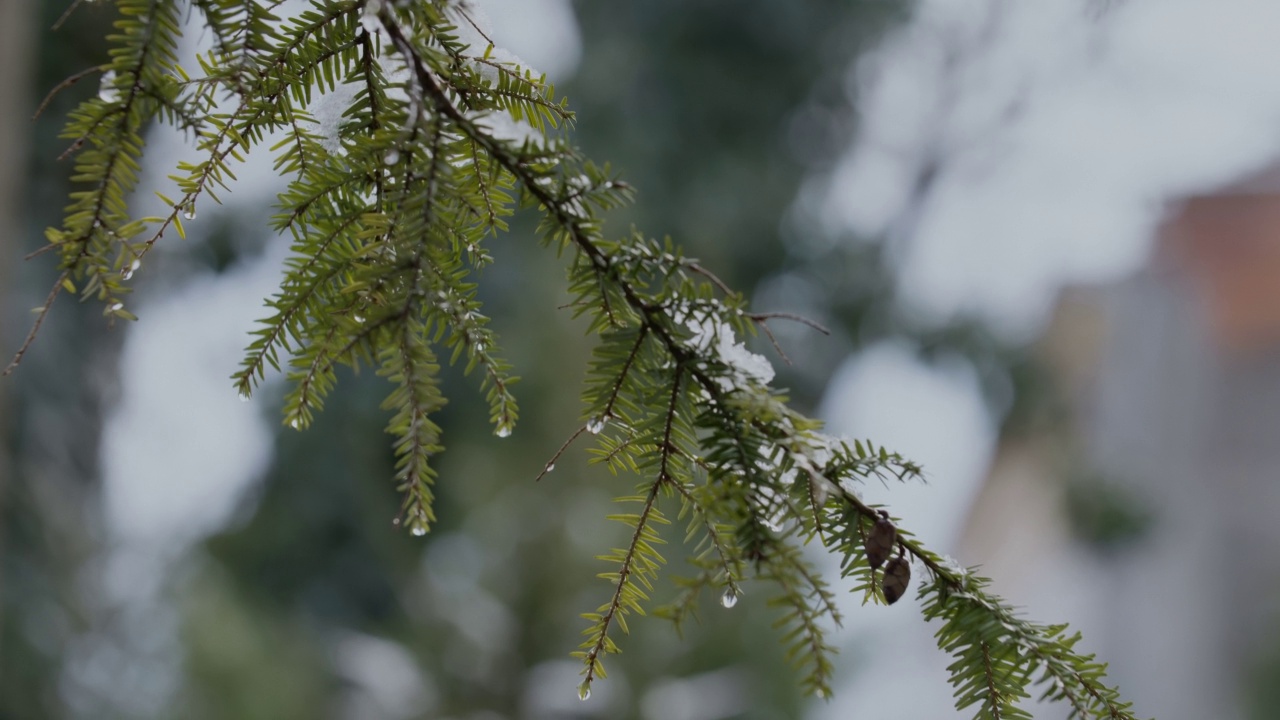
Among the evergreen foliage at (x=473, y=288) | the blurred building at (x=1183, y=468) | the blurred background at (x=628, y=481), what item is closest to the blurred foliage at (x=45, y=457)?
the blurred background at (x=628, y=481)

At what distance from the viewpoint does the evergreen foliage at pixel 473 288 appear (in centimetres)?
23

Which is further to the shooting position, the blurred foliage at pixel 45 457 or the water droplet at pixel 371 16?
the blurred foliage at pixel 45 457

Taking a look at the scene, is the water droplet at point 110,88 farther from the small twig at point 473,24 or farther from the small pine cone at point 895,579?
the small pine cone at point 895,579

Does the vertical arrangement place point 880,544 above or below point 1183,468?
below

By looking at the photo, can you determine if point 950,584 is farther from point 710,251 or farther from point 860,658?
point 710,251

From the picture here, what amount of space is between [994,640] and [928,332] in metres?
2.64

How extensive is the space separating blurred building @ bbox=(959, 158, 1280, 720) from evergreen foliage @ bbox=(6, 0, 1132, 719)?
3111 mm

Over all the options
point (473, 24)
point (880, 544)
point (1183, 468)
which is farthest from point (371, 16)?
point (1183, 468)

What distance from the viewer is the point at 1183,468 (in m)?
3.55

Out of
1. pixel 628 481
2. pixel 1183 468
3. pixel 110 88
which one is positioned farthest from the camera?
pixel 1183 468

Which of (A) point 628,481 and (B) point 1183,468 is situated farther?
(B) point 1183,468

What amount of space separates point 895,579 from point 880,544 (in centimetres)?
1

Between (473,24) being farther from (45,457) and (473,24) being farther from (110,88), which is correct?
(45,457)

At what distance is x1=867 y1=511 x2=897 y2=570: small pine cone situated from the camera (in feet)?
0.78
